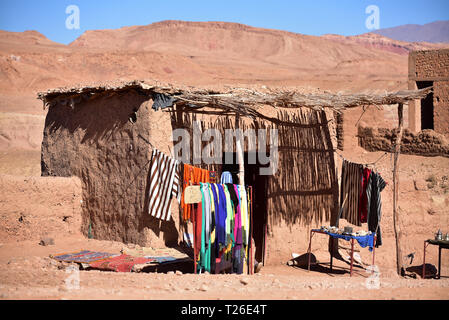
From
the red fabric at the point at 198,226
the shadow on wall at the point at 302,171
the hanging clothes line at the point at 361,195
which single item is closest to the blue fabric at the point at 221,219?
the red fabric at the point at 198,226

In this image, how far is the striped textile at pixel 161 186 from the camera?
299 inches

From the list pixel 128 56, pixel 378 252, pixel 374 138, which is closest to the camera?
pixel 378 252

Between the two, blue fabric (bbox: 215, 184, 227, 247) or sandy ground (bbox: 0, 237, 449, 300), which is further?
blue fabric (bbox: 215, 184, 227, 247)

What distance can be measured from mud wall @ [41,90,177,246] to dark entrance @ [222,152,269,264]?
6.29ft

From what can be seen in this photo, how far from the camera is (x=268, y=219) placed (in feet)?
29.7

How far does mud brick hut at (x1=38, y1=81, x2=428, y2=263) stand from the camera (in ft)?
25.4

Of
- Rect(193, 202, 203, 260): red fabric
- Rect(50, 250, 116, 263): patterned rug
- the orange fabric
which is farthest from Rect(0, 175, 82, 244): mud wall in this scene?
Rect(193, 202, 203, 260): red fabric

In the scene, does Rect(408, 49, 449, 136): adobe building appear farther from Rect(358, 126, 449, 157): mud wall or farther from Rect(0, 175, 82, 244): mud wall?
Rect(0, 175, 82, 244): mud wall

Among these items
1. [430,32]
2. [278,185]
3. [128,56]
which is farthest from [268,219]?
[430,32]

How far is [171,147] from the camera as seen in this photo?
314 inches

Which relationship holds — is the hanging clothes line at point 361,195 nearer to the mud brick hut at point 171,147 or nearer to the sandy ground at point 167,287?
the mud brick hut at point 171,147

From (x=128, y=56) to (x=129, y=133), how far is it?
36.2 meters

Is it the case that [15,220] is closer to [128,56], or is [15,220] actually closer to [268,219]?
[268,219]

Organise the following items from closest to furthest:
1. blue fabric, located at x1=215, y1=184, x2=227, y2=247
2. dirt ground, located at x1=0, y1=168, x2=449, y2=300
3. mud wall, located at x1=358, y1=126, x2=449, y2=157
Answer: dirt ground, located at x1=0, y1=168, x2=449, y2=300, blue fabric, located at x1=215, y1=184, x2=227, y2=247, mud wall, located at x1=358, y1=126, x2=449, y2=157
